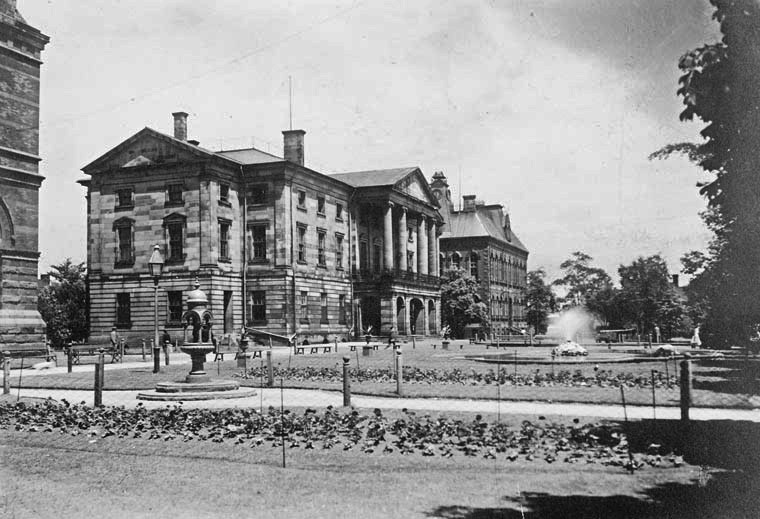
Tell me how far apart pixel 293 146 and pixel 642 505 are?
5309 centimetres

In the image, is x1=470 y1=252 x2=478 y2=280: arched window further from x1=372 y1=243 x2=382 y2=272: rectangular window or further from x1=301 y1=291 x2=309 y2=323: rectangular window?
x1=301 y1=291 x2=309 y2=323: rectangular window

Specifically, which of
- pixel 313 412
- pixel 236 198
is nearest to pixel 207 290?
pixel 236 198

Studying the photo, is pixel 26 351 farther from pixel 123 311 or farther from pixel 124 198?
pixel 124 198

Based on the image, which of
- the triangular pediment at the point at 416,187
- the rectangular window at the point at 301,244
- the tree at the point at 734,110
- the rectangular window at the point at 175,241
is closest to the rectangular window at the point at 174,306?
the rectangular window at the point at 175,241

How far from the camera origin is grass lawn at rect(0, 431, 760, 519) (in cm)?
726

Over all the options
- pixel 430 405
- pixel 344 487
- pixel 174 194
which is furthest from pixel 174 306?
pixel 344 487

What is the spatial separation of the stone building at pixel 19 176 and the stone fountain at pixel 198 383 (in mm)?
14286

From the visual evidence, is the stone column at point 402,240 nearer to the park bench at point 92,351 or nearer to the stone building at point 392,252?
the stone building at point 392,252

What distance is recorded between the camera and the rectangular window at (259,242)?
53.7 meters

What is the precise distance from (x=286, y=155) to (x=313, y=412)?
47.4 meters

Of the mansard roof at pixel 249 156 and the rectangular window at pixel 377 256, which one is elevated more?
the mansard roof at pixel 249 156

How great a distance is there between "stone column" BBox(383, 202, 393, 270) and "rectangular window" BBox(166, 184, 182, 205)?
2060 cm

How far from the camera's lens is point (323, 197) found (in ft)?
196

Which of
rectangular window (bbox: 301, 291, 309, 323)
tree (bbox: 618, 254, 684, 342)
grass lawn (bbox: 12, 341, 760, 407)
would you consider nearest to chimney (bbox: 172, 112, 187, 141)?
rectangular window (bbox: 301, 291, 309, 323)
